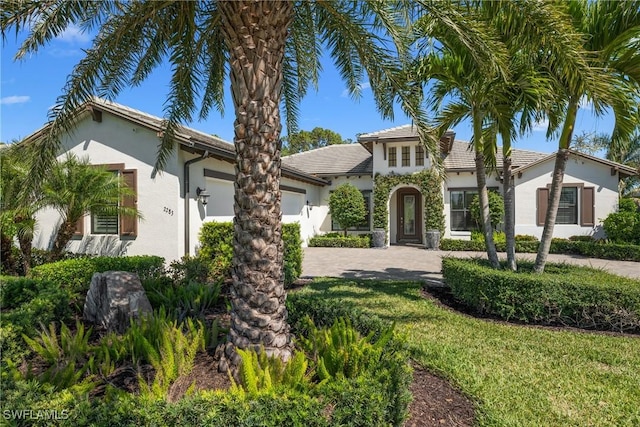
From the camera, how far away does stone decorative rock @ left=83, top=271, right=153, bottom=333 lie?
5242 millimetres

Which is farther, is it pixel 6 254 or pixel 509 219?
pixel 6 254

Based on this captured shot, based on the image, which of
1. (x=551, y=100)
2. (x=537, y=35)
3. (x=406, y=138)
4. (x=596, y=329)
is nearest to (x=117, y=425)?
(x=537, y=35)

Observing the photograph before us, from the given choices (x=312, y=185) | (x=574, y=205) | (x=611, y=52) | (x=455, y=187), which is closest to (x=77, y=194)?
(x=611, y=52)

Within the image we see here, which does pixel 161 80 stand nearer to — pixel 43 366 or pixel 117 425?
pixel 43 366

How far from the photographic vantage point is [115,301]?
5.29m

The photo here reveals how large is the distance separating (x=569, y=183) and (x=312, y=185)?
14091mm

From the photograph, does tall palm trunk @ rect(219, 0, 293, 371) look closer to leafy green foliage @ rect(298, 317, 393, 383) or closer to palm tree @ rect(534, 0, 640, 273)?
leafy green foliage @ rect(298, 317, 393, 383)

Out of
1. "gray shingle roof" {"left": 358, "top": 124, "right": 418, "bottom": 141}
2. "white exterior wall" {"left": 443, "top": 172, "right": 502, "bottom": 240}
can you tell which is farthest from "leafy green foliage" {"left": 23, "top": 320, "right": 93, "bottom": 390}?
"white exterior wall" {"left": 443, "top": 172, "right": 502, "bottom": 240}

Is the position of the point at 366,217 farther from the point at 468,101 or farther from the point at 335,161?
the point at 468,101

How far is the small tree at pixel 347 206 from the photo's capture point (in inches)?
780

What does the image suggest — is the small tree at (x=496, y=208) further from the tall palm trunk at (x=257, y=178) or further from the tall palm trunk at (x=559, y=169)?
the tall palm trunk at (x=257, y=178)

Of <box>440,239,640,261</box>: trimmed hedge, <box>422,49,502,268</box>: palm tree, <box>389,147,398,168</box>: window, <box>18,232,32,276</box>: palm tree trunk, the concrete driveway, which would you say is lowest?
the concrete driveway

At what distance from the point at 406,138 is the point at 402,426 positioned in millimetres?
17329

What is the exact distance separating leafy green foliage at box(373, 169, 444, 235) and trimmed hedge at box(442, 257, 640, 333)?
12166 mm
